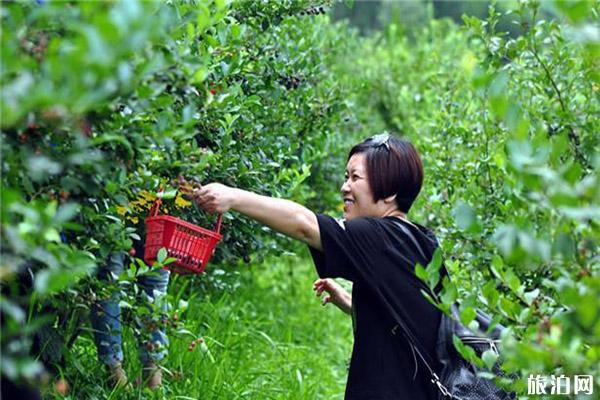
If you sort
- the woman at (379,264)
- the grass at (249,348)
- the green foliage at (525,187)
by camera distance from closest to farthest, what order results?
the green foliage at (525,187)
the woman at (379,264)
the grass at (249,348)

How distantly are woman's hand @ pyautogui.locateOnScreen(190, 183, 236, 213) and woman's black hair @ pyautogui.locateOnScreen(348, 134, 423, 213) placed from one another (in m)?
0.65

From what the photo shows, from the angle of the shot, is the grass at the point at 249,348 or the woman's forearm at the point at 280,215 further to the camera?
the grass at the point at 249,348

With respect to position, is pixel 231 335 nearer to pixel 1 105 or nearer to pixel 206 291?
pixel 206 291

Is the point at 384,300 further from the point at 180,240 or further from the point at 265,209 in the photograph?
the point at 180,240

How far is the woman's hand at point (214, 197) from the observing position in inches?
124

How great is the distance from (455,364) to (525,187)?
1.15 meters

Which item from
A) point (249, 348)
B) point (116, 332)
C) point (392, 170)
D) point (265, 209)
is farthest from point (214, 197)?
point (249, 348)

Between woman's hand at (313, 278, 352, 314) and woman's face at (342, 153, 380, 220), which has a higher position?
woman's face at (342, 153, 380, 220)

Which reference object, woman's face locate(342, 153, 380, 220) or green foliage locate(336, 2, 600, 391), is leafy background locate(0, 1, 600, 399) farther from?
woman's face locate(342, 153, 380, 220)

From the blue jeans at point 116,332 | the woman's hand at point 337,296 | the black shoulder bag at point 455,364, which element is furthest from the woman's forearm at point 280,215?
the blue jeans at point 116,332

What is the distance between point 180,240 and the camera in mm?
3291

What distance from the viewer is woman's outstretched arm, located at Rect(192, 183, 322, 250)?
10.4ft

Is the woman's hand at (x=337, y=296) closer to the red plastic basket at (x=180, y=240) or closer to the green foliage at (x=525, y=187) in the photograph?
the green foliage at (x=525, y=187)

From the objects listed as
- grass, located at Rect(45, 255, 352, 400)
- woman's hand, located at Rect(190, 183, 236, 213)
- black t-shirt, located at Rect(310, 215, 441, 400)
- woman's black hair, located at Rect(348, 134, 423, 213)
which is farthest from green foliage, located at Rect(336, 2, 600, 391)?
grass, located at Rect(45, 255, 352, 400)
